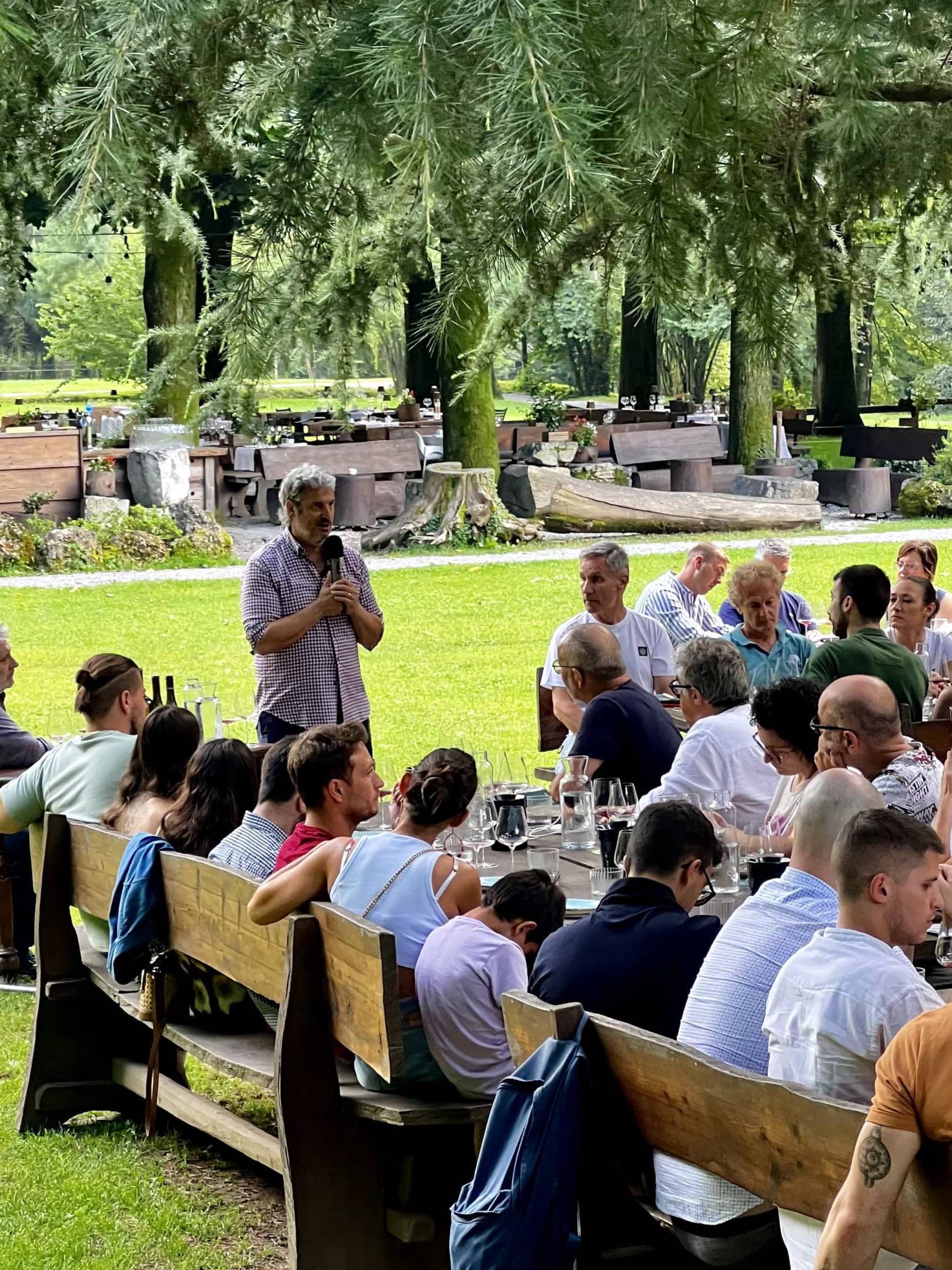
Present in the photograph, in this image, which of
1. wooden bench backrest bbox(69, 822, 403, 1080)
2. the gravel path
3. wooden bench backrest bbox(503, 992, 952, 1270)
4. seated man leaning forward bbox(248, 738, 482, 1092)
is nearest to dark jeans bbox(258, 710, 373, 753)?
wooden bench backrest bbox(69, 822, 403, 1080)

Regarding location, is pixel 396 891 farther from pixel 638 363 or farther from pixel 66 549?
pixel 638 363

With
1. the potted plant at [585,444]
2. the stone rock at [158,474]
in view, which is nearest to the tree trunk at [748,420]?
the potted plant at [585,444]

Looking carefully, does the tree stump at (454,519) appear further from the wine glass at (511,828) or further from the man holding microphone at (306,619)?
the wine glass at (511,828)

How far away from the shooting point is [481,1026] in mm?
3855

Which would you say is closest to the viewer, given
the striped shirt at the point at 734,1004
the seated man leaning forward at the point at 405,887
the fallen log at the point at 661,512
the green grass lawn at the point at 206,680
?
the striped shirt at the point at 734,1004

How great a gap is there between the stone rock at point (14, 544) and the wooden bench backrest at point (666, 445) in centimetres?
917

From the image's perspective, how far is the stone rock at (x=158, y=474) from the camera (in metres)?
20.8

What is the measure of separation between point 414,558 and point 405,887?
16.0 m

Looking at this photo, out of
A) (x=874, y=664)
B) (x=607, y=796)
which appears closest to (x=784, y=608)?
(x=874, y=664)

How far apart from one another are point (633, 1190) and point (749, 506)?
63.4 feet

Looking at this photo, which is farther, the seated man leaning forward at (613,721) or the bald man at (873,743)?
the seated man leaning forward at (613,721)

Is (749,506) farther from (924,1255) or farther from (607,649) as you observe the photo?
(924,1255)

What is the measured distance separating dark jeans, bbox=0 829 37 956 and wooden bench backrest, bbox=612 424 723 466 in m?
18.6

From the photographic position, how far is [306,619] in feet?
22.7
